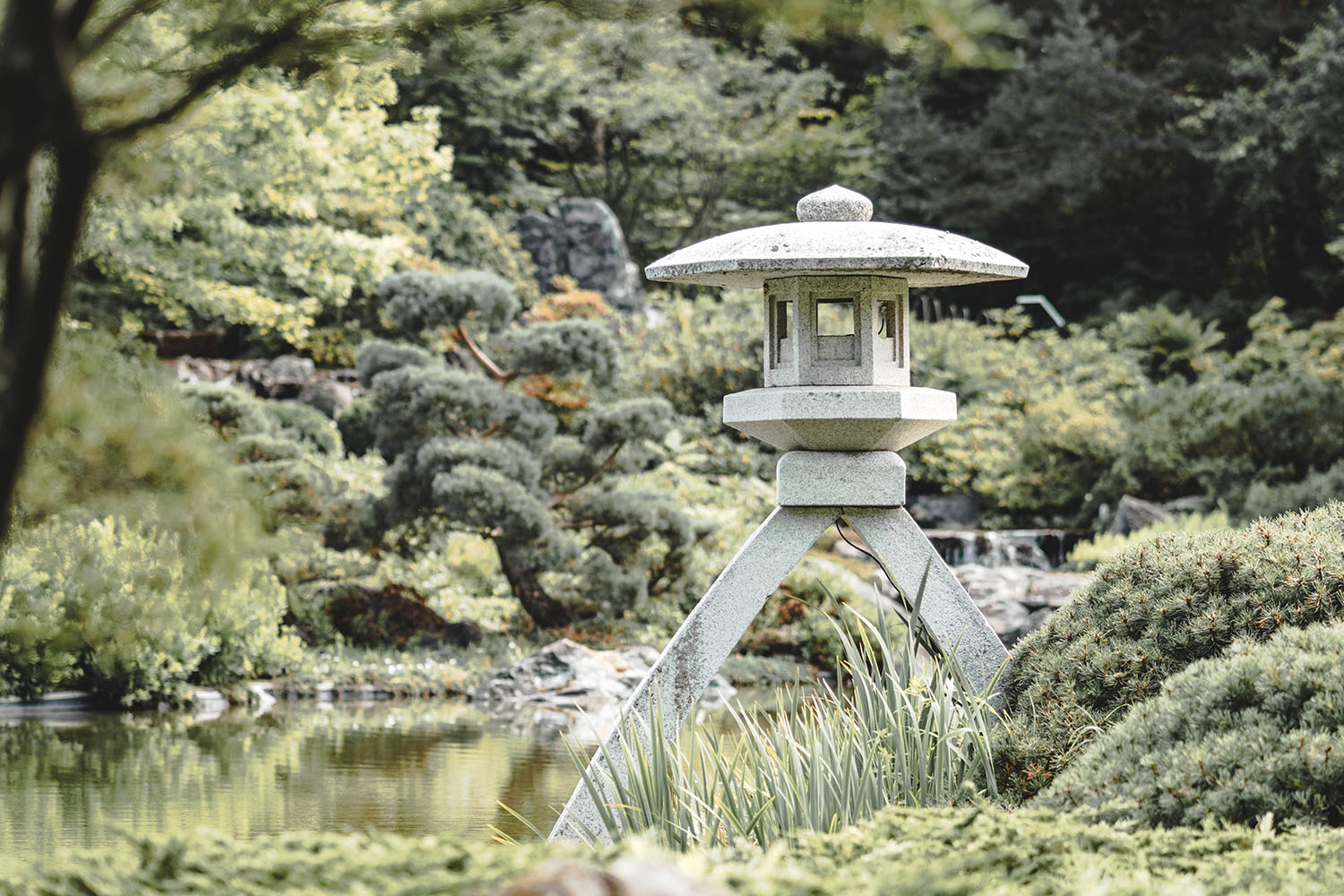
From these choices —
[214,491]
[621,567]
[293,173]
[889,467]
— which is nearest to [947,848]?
[214,491]

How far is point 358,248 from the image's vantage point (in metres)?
15.4

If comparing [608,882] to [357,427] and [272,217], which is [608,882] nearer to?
[357,427]

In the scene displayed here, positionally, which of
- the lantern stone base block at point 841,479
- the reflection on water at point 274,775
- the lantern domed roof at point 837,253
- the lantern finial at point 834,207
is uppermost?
the lantern finial at point 834,207

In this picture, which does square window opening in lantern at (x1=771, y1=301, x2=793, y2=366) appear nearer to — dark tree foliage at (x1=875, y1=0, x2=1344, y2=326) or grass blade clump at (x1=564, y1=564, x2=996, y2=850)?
grass blade clump at (x1=564, y1=564, x2=996, y2=850)

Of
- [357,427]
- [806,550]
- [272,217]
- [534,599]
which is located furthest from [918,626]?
[272,217]

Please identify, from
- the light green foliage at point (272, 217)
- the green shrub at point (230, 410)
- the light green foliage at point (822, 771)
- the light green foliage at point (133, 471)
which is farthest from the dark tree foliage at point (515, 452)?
the light green foliage at point (133, 471)

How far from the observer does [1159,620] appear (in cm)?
385

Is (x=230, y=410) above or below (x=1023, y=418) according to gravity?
above

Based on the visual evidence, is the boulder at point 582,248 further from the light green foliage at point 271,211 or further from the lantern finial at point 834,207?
the lantern finial at point 834,207

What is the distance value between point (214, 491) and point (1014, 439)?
12.9 m

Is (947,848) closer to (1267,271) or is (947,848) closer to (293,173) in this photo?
(293,173)

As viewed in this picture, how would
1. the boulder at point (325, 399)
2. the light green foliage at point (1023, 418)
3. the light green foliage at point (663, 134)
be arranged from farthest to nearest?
the light green foliage at point (663, 134)
the boulder at point (325, 399)
the light green foliage at point (1023, 418)

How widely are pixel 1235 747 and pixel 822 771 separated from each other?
1.12 metres

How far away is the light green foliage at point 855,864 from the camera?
2.06 m
